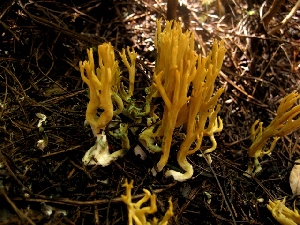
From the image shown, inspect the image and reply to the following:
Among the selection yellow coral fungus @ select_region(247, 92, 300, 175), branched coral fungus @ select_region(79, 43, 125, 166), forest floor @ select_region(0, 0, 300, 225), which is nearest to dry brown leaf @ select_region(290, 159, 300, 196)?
forest floor @ select_region(0, 0, 300, 225)

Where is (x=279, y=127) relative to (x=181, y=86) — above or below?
below

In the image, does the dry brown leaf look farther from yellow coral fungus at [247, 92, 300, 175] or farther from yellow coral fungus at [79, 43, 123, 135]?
yellow coral fungus at [79, 43, 123, 135]

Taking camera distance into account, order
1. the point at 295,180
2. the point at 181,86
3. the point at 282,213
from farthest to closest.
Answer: the point at 295,180 → the point at 282,213 → the point at 181,86

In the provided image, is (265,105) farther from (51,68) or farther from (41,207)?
(41,207)

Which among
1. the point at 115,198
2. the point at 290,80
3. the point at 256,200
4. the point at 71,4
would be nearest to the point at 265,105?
the point at 290,80

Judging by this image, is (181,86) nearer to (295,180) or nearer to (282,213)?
(282,213)

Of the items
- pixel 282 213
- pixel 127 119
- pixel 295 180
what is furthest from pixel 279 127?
pixel 127 119
